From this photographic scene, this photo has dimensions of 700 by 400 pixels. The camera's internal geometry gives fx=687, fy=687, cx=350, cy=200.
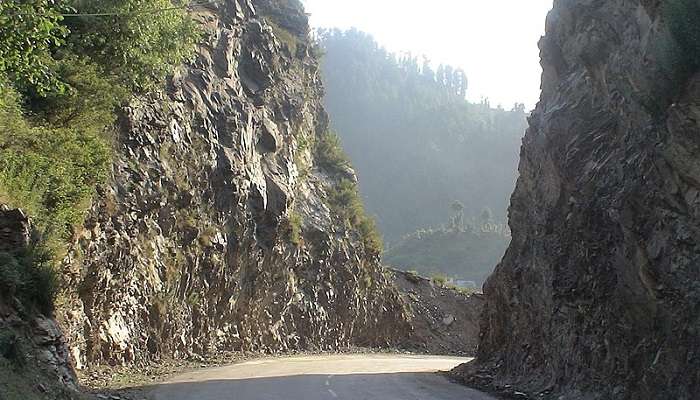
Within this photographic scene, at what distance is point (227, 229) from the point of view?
97.5 feet

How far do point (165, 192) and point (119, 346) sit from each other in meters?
6.38

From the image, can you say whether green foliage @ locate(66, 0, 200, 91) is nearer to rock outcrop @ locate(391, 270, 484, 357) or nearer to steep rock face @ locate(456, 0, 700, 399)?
steep rock face @ locate(456, 0, 700, 399)

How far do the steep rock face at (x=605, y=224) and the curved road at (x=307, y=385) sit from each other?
7.33 feet

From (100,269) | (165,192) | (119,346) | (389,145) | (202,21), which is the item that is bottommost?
(119,346)

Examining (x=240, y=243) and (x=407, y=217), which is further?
(x=407, y=217)

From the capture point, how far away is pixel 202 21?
1256 inches

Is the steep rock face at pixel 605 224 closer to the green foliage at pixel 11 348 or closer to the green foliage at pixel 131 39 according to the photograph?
the green foliage at pixel 11 348

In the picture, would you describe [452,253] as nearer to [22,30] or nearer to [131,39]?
[131,39]

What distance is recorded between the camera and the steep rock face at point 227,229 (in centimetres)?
1989

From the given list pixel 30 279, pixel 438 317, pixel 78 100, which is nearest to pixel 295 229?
pixel 78 100

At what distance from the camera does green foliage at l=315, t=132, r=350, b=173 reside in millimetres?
48750

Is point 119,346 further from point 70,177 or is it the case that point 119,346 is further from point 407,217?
point 407,217

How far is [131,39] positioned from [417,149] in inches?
6253

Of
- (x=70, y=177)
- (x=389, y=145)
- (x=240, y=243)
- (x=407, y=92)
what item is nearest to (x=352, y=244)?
(x=240, y=243)
